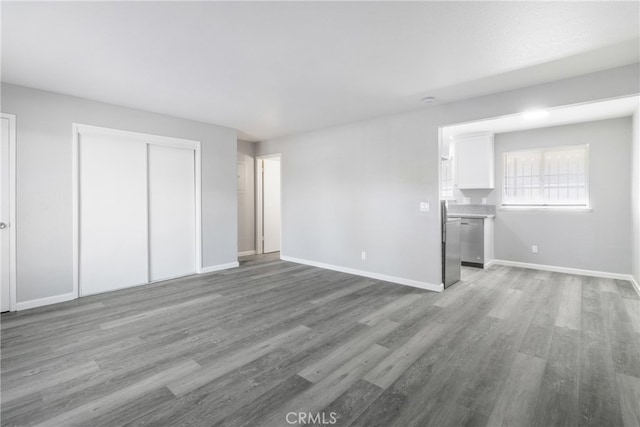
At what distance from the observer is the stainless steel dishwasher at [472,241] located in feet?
17.5

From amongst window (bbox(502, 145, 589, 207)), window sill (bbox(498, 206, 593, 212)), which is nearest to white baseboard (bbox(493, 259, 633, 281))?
window sill (bbox(498, 206, 593, 212))

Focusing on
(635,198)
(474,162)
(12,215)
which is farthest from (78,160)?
(635,198)

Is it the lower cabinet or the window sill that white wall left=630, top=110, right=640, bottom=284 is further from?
the lower cabinet

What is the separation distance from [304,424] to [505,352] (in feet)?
5.83

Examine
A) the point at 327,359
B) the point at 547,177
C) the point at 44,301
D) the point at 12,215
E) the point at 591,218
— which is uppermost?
the point at 547,177

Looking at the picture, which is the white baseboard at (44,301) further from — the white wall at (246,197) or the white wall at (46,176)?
the white wall at (246,197)

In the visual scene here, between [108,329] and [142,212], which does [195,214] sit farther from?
[108,329]

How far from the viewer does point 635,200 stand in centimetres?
409

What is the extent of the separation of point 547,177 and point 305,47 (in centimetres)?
513

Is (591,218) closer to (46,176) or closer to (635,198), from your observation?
(635,198)

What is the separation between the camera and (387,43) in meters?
2.43

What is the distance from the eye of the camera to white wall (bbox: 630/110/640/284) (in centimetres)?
382

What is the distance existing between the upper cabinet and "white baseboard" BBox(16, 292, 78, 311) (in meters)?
6.55

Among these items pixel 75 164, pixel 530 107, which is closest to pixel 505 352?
pixel 530 107
